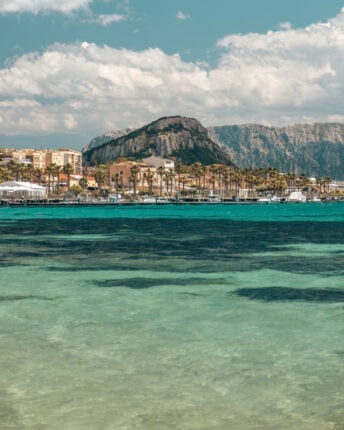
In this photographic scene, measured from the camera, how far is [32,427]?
14867mm

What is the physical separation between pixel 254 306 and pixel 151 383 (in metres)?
13.2

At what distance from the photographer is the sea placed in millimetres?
15844

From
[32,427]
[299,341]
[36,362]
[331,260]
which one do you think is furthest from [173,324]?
[331,260]

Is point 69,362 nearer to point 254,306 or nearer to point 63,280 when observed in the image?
point 254,306

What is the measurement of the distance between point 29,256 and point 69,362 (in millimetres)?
37512

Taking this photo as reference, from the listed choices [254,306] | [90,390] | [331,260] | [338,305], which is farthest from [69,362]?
[331,260]

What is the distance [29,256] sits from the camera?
2229 inches

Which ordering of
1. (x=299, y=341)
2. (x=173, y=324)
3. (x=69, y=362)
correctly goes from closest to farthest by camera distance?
(x=69, y=362) → (x=299, y=341) → (x=173, y=324)

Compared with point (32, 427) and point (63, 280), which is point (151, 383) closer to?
point (32, 427)

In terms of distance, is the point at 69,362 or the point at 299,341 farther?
the point at 299,341

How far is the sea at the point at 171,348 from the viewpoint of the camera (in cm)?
1584

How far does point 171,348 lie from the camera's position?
22.1 metres

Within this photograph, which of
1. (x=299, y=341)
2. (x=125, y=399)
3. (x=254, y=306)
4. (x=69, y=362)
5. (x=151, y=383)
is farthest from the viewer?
(x=254, y=306)

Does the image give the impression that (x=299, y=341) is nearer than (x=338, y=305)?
Yes
